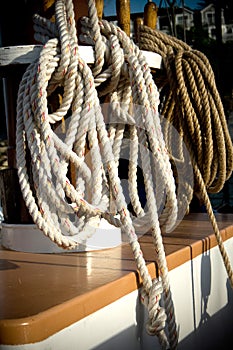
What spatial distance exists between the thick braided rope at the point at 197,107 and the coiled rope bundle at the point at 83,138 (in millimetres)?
292

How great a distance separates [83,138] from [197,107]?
0.54 metres

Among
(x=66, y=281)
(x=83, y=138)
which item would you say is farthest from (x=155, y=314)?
(x=83, y=138)

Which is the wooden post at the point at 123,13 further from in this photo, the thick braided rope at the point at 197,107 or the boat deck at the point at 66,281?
the boat deck at the point at 66,281

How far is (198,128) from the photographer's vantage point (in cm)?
182

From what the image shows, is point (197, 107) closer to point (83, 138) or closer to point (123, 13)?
point (123, 13)

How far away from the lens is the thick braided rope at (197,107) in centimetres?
179

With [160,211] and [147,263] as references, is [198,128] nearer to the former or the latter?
[160,211]

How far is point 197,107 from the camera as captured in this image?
181 cm

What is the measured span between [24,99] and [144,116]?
0.29 meters

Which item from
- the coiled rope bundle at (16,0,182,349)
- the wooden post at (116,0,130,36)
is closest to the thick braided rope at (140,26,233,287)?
the wooden post at (116,0,130,36)

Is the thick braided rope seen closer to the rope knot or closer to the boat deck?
the boat deck

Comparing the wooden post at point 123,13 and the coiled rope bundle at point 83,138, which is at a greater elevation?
the wooden post at point 123,13

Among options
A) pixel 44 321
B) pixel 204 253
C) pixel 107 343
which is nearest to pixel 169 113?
pixel 204 253

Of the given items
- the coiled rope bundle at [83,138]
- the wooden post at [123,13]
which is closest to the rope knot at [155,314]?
the coiled rope bundle at [83,138]
